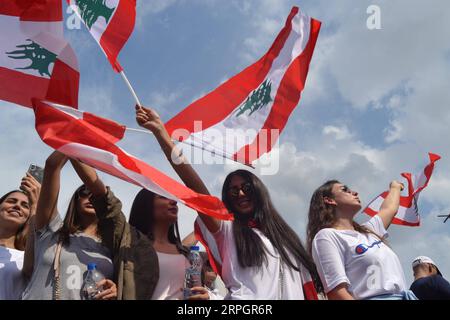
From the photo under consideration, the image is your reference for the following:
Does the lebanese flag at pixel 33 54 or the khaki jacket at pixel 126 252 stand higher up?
the lebanese flag at pixel 33 54

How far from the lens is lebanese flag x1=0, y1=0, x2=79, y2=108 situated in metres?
4.84

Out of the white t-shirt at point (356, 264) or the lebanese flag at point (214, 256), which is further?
the white t-shirt at point (356, 264)

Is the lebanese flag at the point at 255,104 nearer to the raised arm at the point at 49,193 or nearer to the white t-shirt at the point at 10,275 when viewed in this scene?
Result: the raised arm at the point at 49,193

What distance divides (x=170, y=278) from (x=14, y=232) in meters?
1.69

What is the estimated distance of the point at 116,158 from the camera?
13.8 feet

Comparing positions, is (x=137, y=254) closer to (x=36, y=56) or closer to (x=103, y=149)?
(x=103, y=149)

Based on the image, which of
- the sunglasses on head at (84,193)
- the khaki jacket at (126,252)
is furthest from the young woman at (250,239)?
the sunglasses on head at (84,193)

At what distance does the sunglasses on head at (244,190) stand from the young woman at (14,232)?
1.70 m

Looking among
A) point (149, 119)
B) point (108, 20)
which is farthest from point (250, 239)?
point (108, 20)

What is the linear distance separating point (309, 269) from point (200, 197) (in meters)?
1.09

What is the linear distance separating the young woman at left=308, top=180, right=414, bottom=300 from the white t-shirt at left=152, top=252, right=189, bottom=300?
44.3 inches

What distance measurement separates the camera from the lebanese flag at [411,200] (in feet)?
23.0
